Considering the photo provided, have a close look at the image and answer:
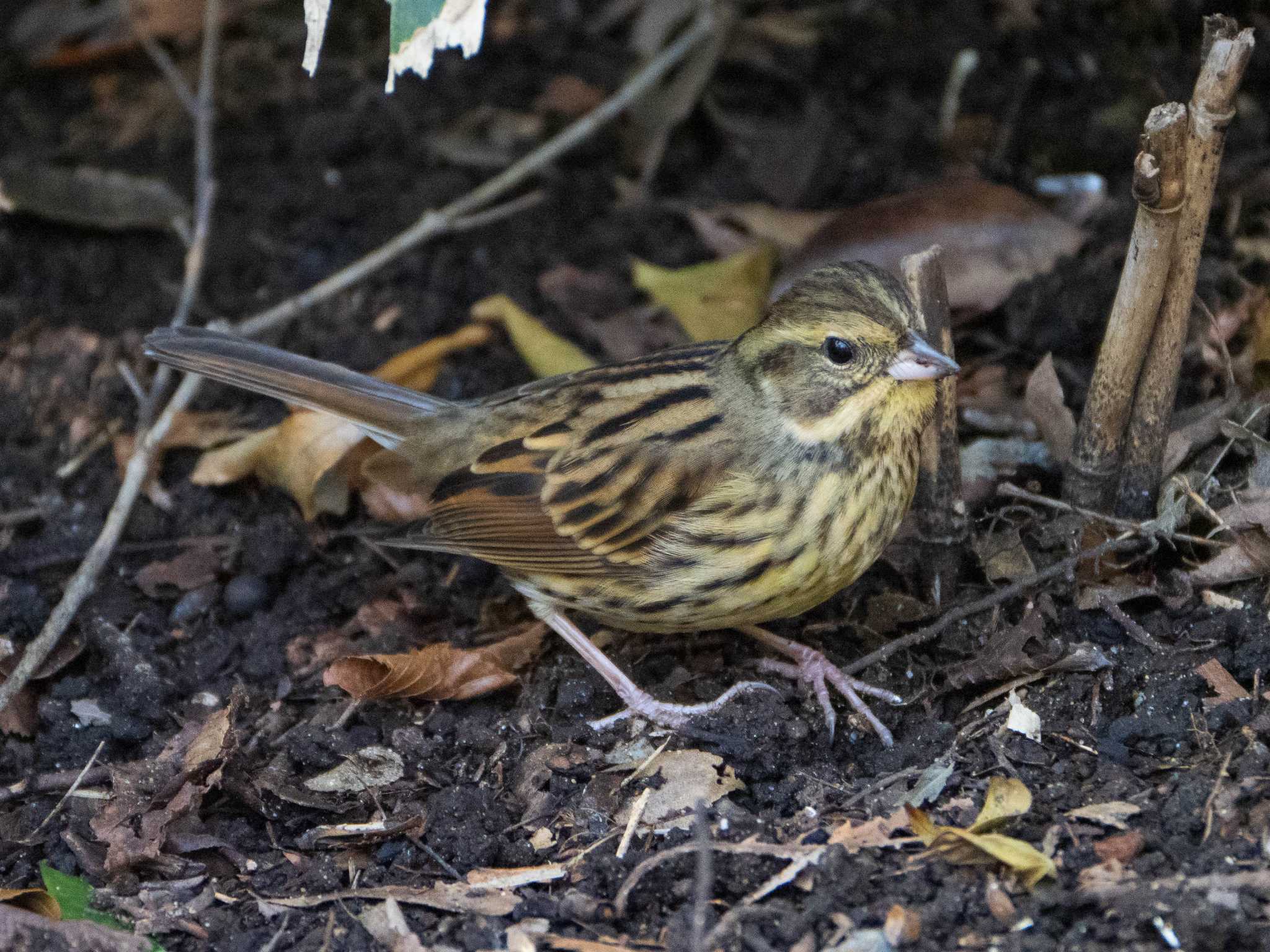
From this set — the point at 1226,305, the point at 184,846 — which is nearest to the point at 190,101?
the point at 184,846

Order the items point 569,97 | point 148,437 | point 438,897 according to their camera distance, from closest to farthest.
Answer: point 438,897, point 148,437, point 569,97

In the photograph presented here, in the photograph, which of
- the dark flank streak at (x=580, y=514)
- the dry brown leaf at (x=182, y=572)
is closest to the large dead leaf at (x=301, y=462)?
the dry brown leaf at (x=182, y=572)

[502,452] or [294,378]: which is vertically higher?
[294,378]

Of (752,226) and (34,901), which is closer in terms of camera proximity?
(34,901)

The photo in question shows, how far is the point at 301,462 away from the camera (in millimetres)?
5094

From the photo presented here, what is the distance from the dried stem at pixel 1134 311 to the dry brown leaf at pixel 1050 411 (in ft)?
1.15

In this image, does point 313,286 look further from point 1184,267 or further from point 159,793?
point 1184,267

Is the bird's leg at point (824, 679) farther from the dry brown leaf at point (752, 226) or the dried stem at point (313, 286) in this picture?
the dried stem at point (313, 286)

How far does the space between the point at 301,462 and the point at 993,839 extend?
9.02ft

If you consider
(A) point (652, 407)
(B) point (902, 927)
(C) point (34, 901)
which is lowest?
(C) point (34, 901)

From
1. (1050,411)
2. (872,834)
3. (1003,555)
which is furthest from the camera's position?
(1050,411)

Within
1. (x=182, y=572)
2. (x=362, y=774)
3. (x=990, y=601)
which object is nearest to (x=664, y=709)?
(x=362, y=774)

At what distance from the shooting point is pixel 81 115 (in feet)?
22.6

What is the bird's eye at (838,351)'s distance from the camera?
4.02m
